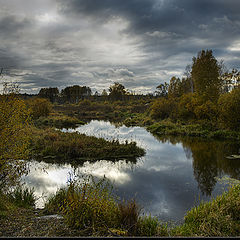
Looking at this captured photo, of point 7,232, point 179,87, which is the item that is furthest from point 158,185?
point 179,87

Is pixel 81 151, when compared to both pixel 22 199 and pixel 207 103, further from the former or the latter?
pixel 207 103

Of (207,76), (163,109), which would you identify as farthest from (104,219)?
(163,109)

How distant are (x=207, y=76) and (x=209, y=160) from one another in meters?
17.5

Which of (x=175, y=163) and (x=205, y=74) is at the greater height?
(x=205, y=74)

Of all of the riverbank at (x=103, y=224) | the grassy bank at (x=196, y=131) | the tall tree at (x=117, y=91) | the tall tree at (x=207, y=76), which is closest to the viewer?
the riverbank at (x=103, y=224)

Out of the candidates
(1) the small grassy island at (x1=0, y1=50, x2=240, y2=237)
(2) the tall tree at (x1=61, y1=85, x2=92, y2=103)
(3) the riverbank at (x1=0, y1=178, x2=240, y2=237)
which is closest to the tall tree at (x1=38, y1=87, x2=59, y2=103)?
(2) the tall tree at (x1=61, y1=85, x2=92, y2=103)

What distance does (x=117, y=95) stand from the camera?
331 ft

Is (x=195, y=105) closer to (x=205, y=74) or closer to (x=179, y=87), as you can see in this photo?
(x=205, y=74)

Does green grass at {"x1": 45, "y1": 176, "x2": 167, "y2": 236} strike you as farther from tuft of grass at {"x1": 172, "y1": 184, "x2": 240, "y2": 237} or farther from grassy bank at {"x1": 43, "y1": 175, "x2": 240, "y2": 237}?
tuft of grass at {"x1": 172, "y1": 184, "x2": 240, "y2": 237}

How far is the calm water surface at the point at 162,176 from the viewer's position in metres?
8.38

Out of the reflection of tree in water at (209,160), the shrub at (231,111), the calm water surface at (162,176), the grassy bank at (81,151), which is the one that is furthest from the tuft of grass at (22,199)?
the shrub at (231,111)

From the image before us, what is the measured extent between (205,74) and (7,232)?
29225mm

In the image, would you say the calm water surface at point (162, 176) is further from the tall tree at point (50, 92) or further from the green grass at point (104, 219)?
the tall tree at point (50, 92)

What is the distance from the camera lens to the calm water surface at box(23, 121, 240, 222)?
27.5 ft
